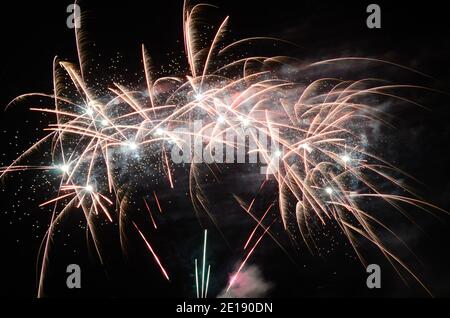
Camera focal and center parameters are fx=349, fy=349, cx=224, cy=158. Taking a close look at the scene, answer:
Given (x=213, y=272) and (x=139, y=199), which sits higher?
(x=139, y=199)

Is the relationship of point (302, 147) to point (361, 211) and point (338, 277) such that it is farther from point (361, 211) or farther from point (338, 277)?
point (338, 277)

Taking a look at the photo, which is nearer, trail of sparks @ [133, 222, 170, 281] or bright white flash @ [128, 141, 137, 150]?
bright white flash @ [128, 141, 137, 150]

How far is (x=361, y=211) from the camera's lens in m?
5.60

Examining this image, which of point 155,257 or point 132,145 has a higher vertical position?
point 132,145

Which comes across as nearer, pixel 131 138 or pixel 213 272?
pixel 131 138

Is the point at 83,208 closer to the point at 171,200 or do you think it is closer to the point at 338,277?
the point at 171,200

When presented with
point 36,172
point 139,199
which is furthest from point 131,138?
point 36,172

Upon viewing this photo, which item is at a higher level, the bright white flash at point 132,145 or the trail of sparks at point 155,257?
the bright white flash at point 132,145

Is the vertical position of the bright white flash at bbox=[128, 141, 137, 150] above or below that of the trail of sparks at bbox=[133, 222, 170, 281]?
above

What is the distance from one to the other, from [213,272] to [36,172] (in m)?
3.24

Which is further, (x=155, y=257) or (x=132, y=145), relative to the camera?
(x=155, y=257)

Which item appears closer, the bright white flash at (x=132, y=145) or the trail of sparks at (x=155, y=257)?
the bright white flash at (x=132, y=145)

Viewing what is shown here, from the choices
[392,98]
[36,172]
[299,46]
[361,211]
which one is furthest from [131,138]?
[392,98]
